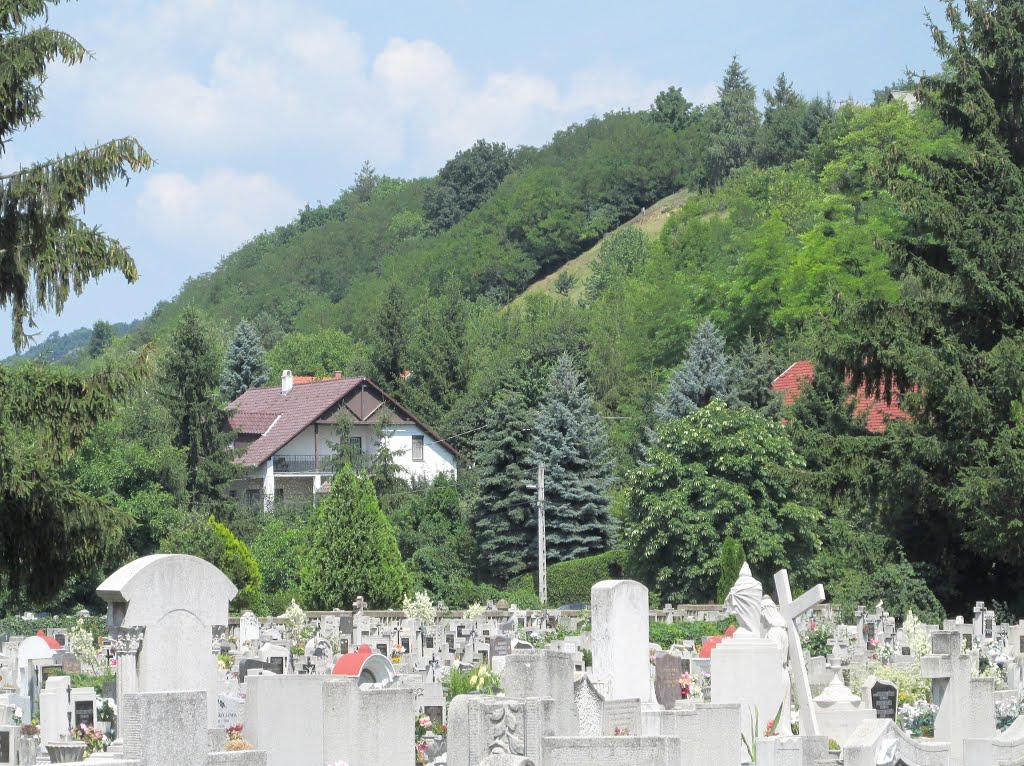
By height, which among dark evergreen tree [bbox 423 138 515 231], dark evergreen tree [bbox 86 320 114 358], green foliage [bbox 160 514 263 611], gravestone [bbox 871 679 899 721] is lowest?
gravestone [bbox 871 679 899 721]

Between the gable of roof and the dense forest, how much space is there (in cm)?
362

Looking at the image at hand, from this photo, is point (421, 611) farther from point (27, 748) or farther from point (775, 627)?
point (27, 748)

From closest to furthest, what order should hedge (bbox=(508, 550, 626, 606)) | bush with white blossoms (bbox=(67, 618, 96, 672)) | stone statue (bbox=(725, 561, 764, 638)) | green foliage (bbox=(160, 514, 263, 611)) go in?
Result: stone statue (bbox=(725, 561, 764, 638)), bush with white blossoms (bbox=(67, 618, 96, 672)), green foliage (bbox=(160, 514, 263, 611)), hedge (bbox=(508, 550, 626, 606))

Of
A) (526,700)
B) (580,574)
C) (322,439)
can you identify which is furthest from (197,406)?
(526,700)

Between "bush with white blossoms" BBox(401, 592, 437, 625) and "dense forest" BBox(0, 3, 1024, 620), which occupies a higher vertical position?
"dense forest" BBox(0, 3, 1024, 620)

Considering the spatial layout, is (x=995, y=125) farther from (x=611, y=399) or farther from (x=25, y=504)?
(x=611, y=399)

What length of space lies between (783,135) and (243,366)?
4318 cm

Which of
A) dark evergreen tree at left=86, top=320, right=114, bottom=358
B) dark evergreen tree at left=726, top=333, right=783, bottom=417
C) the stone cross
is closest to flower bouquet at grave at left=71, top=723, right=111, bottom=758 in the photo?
the stone cross

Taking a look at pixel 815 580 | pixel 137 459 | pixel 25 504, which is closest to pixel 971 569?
pixel 815 580

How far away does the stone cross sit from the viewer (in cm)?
1381

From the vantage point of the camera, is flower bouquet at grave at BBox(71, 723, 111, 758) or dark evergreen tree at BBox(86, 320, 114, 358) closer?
flower bouquet at grave at BBox(71, 723, 111, 758)

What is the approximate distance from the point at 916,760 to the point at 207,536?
33.5 metres

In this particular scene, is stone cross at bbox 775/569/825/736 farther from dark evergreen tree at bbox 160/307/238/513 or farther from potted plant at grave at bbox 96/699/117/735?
dark evergreen tree at bbox 160/307/238/513

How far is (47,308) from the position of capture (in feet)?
44.1
